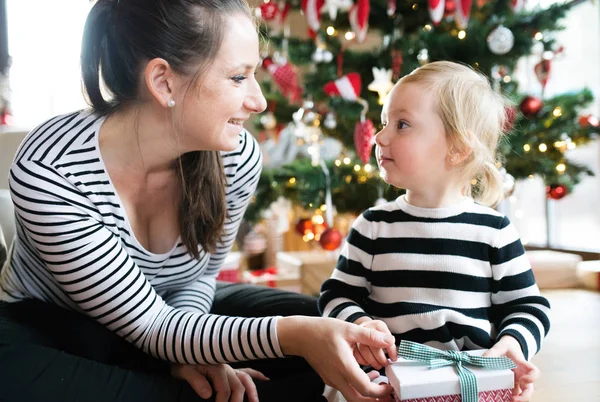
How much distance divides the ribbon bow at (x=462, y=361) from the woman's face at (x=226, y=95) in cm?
47

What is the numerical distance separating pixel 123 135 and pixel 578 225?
278 centimetres

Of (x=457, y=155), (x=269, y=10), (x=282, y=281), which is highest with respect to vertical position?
(x=269, y=10)

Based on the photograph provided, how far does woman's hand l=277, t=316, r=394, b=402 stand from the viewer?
84 cm

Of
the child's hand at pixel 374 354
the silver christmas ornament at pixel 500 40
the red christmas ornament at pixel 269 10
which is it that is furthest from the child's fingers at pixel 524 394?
the red christmas ornament at pixel 269 10

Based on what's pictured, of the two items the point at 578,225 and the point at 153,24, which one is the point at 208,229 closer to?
the point at 153,24

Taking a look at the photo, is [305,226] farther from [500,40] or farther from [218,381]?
[218,381]

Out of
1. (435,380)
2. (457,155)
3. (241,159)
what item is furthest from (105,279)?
(457,155)

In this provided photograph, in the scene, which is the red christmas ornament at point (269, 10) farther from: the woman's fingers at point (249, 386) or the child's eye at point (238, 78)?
the woman's fingers at point (249, 386)

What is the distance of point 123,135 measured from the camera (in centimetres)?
107

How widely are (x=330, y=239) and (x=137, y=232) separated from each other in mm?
1150

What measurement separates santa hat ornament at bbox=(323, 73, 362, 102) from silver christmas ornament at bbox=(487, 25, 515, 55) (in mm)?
464

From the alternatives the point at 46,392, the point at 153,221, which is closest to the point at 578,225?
the point at 153,221

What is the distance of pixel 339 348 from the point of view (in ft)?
2.76

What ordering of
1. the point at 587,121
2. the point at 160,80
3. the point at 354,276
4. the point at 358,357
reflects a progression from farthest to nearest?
the point at 587,121 → the point at 354,276 → the point at 160,80 → the point at 358,357
